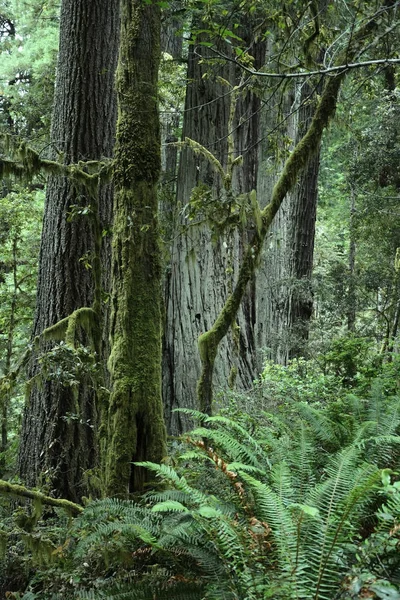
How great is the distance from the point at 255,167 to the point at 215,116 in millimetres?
912

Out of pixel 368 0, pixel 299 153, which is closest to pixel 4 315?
pixel 299 153

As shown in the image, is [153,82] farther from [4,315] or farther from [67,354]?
[4,315]

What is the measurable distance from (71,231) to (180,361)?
2280 mm

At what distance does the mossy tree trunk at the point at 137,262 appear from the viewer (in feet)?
12.9

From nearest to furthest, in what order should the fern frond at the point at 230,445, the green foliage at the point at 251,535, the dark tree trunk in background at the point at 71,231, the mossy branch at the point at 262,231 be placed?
the green foliage at the point at 251,535, the fern frond at the point at 230,445, the mossy branch at the point at 262,231, the dark tree trunk in background at the point at 71,231

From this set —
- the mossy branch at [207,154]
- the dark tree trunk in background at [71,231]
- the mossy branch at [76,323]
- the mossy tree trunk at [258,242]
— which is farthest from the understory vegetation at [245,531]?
the mossy branch at [207,154]

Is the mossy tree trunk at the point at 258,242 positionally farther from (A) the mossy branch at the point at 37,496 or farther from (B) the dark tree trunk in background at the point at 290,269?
(B) the dark tree trunk in background at the point at 290,269

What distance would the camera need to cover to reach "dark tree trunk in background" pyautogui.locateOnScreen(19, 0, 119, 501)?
631 cm

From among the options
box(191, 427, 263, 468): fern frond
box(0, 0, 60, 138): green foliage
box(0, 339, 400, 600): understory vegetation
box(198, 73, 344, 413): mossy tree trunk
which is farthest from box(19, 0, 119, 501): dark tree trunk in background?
box(0, 0, 60, 138): green foliage

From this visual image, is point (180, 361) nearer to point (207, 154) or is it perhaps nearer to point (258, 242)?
point (207, 154)

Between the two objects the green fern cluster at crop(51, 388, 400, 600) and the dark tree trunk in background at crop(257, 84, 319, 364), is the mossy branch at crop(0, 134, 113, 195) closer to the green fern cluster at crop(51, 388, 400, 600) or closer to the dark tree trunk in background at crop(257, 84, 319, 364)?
the green fern cluster at crop(51, 388, 400, 600)

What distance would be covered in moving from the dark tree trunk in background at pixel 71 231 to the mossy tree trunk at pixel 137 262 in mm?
1962

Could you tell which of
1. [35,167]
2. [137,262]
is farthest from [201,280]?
[137,262]

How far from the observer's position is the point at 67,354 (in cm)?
425
